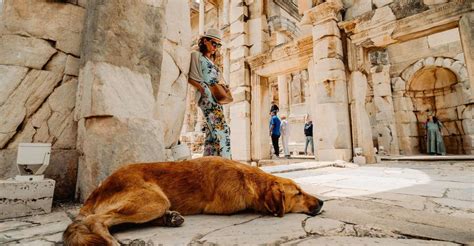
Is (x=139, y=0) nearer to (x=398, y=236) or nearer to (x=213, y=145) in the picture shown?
(x=213, y=145)

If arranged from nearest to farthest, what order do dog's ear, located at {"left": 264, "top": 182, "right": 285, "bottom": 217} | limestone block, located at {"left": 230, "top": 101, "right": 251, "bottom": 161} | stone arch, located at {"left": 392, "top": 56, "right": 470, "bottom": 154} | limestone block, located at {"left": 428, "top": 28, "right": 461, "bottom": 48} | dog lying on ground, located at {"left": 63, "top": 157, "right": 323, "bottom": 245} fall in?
dog lying on ground, located at {"left": 63, "top": 157, "right": 323, "bottom": 245} < dog's ear, located at {"left": 264, "top": 182, "right": 285, "bottom": 217} < limestone block, located at {"left": 230, "top": 101, "right": 251, "bottom": 161} < limestone block, located at {"left": 428, "top": 28, "right": 461, "bottom": 48} < stone arch, located at {"left": 392, "top": 56, "right": 470, "bottom": 154}

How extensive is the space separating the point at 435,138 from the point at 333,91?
23.4ft

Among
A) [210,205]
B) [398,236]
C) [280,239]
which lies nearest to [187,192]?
[210,205]

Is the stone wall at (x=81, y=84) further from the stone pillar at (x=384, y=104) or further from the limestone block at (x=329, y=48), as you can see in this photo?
the stone pillar at (x=384, y=104)

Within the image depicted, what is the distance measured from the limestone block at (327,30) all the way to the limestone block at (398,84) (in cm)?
676

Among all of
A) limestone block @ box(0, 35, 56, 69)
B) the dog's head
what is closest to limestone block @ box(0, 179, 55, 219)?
limestone block @ box(0, 35, 56, 69)

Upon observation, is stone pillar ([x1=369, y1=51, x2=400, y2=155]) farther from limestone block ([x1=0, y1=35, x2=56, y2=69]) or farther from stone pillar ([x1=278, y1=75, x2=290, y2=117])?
limestone block ([x1=0, y1=35, x2=56, y2=69])

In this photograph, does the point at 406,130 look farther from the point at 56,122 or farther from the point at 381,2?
the point at 56,122

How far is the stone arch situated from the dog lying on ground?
11.8 metres

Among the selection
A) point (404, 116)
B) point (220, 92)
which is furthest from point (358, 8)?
point (404, 116)

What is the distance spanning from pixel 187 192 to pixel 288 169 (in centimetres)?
310

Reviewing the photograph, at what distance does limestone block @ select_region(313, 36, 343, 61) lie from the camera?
599 centimetres

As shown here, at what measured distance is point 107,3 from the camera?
208 centimetres

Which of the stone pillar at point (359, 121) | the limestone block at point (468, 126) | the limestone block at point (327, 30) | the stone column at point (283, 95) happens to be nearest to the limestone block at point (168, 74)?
the limestone block at point (327, 30)
